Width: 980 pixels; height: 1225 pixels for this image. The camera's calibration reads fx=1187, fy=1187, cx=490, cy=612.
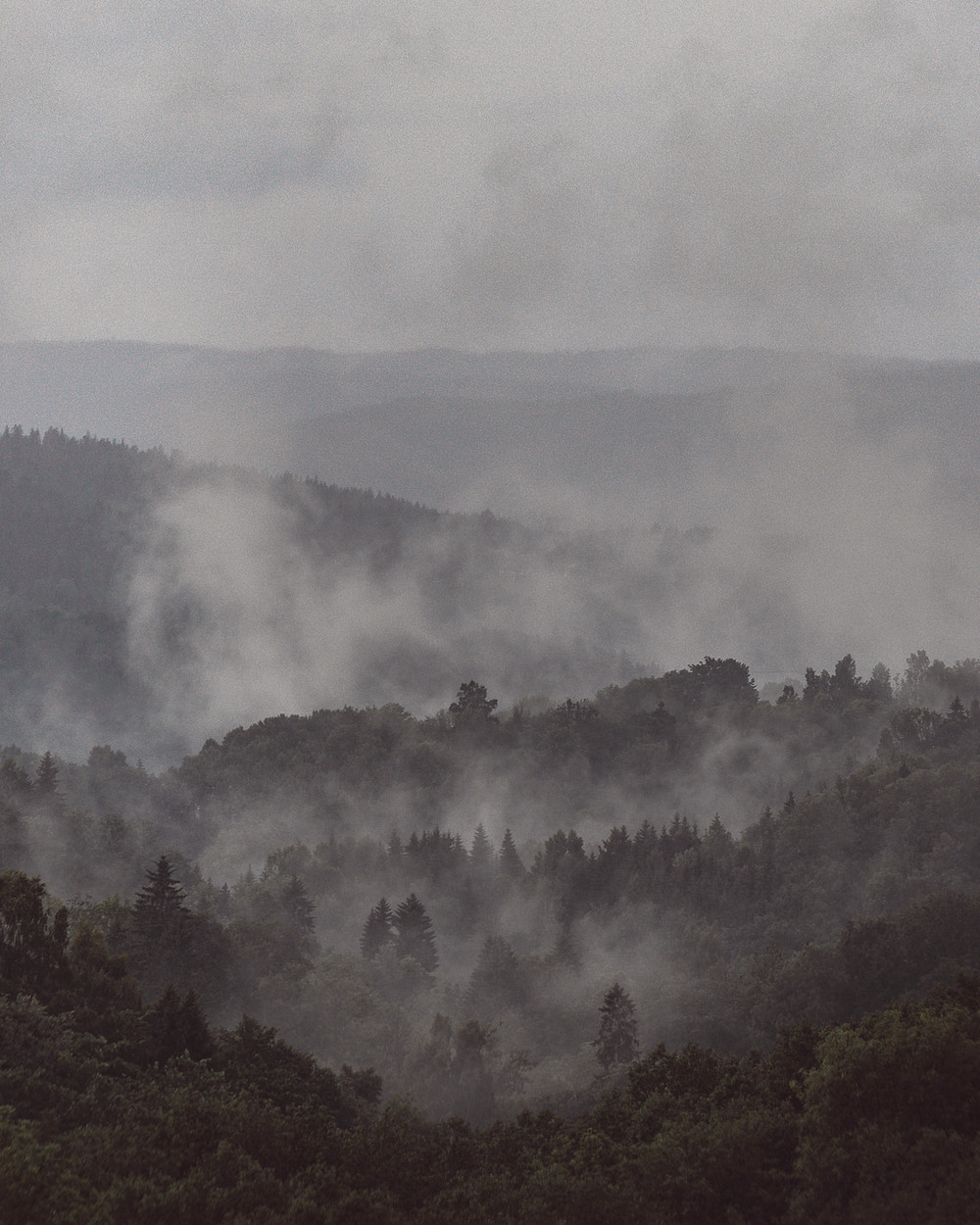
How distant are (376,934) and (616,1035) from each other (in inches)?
1577

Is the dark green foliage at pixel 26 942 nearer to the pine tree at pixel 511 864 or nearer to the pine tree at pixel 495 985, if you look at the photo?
the pine tree at pixel 495 985

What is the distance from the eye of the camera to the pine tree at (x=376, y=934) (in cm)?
13000

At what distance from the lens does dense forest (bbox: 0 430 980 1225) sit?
4509 centimetres

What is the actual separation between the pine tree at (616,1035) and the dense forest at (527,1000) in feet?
0.93

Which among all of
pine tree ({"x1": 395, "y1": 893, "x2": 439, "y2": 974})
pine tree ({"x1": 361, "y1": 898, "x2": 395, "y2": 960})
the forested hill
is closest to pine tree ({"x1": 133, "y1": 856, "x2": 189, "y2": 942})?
the forested hill

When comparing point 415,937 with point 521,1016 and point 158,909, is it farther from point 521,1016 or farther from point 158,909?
point 158,909

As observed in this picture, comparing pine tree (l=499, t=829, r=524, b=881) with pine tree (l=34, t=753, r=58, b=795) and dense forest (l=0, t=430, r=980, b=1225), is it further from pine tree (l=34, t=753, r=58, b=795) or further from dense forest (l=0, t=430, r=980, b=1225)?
pine tree (l=34, t=753, r=58, b=795)

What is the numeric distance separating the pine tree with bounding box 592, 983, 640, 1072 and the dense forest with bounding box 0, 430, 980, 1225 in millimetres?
283

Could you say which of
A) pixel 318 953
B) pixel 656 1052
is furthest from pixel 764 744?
pixel 656 1052

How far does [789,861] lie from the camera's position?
458ft

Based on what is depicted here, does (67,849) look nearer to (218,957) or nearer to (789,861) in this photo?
(218,957)

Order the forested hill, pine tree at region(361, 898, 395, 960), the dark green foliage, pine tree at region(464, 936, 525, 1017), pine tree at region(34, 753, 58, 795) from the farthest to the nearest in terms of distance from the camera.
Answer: pine tree at region(34, 753, 58, 795), pine tree at region(361, 898, 395, 960), pine tree at region(464, 936, 525, 1017), the dark green foliage, the forested hill

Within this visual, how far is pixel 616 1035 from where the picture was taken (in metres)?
98.9

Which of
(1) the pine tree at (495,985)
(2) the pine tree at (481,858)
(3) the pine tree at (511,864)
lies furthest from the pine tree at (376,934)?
(2) the pine tree at (481,858)
